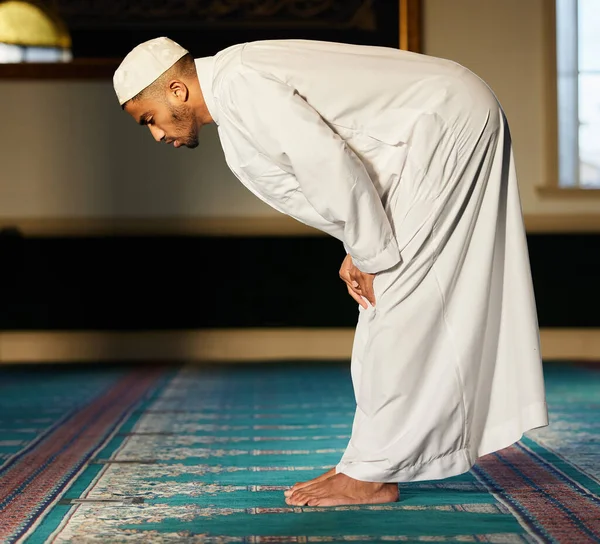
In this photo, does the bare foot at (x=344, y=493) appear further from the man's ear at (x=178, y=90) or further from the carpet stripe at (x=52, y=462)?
the man's ear at (x=178, y=90)

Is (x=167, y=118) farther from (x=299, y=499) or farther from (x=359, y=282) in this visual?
(x=299, y=499)

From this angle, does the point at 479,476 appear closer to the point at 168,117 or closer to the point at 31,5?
the point at 168,117

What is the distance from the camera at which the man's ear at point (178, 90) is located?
1.96 meters

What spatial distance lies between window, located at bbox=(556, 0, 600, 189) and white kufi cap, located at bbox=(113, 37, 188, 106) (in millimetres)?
3937

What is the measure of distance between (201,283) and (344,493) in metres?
3.57

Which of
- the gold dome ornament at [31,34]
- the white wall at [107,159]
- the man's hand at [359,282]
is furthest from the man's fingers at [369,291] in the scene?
the gold dome ornament at [31,34]

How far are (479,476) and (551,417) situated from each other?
3.54ft

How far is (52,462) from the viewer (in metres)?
2.54

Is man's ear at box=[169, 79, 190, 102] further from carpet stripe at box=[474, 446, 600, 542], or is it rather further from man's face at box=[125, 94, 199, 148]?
carpet stripe at box=[474, 446, 600, 542]

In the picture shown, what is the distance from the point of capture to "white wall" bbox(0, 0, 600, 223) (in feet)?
17.8

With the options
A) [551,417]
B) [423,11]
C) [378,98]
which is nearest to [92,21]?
[423,11]

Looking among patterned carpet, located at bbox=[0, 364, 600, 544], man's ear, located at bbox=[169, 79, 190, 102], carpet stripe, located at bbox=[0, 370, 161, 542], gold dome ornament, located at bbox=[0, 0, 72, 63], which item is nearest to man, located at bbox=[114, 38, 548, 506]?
man's ear, located at bbox=[169, 79, 190, 102]

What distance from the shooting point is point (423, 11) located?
5.48 metres

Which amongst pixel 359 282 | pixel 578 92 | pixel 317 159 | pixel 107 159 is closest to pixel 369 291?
pixel 359 282
